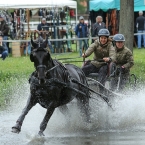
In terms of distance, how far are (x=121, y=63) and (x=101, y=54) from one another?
0.68 meters

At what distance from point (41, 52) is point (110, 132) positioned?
219 centimetres

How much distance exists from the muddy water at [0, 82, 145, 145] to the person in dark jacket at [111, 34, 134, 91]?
1.27 feet

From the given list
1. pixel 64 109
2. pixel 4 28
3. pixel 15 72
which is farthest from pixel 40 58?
pixel 4 28

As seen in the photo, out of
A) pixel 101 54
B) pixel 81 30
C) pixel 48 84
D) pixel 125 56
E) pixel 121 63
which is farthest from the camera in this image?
pixel 81 30

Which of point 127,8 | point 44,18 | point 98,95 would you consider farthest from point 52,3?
point 98,95

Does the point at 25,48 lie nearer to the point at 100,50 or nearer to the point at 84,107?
the point at 100,50

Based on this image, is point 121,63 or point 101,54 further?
point 121,63

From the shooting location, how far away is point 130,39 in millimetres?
20406

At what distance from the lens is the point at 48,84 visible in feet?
35.0

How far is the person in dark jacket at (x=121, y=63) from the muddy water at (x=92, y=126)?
0.39 metres

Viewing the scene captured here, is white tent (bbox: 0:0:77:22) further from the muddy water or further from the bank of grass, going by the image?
the muddy water

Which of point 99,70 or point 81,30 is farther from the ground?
point 99,70

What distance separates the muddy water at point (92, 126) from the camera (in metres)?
10.6

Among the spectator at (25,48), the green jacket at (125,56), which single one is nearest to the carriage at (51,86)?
the green jacket at (125,56)
